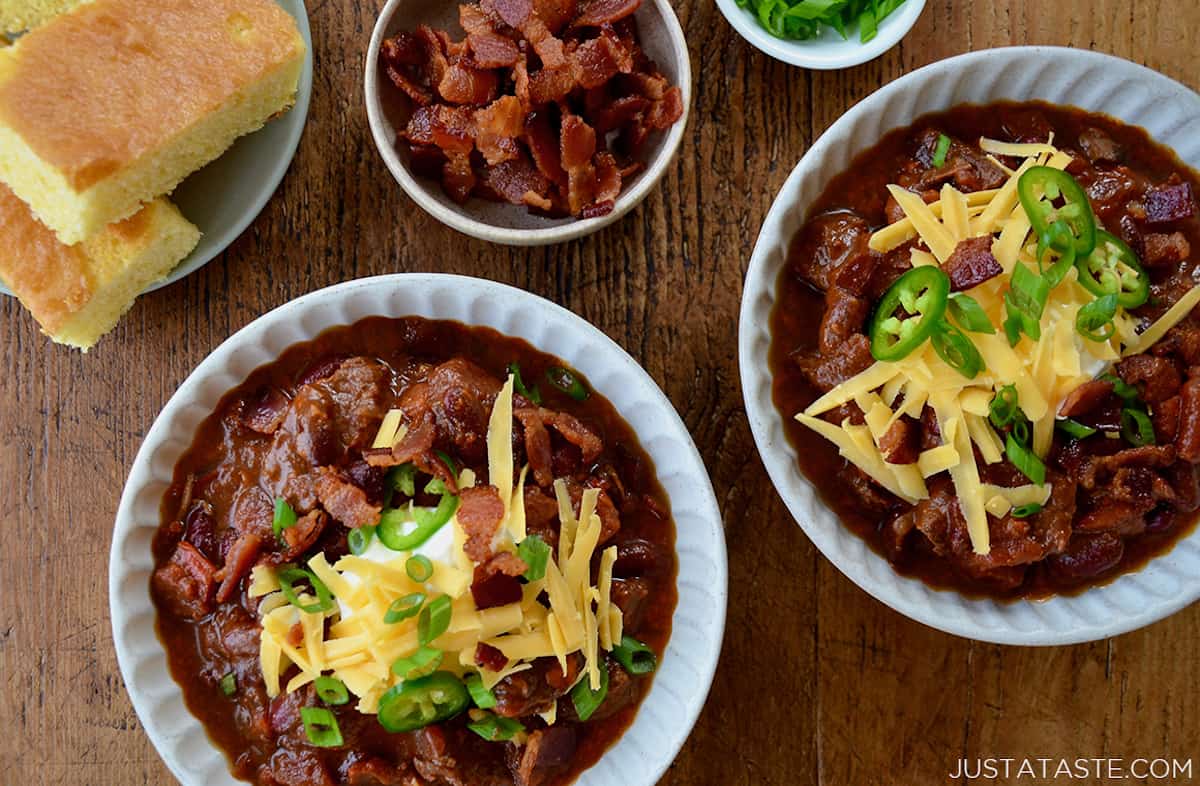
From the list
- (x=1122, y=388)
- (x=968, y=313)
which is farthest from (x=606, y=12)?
(x=1122, y=388)

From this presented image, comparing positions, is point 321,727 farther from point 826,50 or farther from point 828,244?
point 826,50

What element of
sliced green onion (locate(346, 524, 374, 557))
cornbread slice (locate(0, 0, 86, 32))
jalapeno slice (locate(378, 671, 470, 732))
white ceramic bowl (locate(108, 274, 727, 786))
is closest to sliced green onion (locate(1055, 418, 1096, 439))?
white ceramic bowl (locate(108, 274, 727, 786))

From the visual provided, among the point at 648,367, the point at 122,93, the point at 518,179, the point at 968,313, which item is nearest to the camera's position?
the point at 968,313

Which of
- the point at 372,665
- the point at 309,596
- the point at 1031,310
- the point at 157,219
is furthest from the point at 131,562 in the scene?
the point at 1031,310

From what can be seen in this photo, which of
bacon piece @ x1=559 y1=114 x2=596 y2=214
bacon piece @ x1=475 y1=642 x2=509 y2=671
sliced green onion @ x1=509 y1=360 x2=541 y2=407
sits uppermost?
bacon piece @ x1=559 y1=114 x2=596 y2=214

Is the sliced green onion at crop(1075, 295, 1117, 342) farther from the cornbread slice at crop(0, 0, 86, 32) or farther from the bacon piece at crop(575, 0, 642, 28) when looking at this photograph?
the cornbread slice at crop(0, 0, 86, 32)
